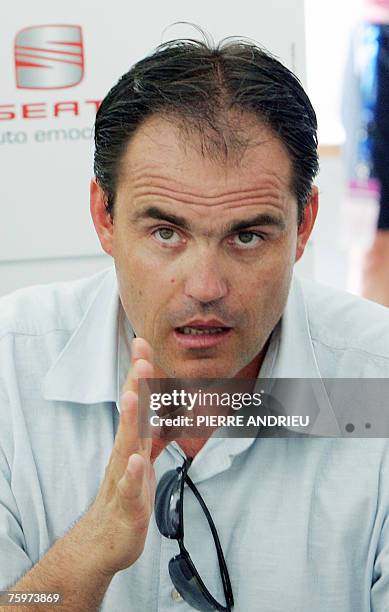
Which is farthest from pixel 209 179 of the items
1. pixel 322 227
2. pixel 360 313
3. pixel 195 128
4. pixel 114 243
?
pixel 322 227

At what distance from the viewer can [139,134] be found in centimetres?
124

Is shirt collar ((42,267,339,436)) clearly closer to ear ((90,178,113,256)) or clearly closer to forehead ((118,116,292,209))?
ear ((90,178,113,256))

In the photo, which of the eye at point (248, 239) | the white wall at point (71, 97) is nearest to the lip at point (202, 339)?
the eye at point (248, 239)

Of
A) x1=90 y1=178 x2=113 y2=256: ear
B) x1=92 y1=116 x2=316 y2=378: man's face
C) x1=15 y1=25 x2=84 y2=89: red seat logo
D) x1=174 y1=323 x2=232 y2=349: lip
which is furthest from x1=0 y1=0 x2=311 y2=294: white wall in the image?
x1=174 y1=323 x2=232 y2=349: lip

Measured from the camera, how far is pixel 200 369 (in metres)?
1.23

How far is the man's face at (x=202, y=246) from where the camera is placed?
3.91 ft

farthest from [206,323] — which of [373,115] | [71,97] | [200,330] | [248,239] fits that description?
[373,115]

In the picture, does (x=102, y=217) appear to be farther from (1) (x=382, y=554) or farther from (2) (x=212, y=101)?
(1) (x=382, y=554)

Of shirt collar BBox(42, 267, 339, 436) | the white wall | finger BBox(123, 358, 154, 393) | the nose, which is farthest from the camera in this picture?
A: the white wall

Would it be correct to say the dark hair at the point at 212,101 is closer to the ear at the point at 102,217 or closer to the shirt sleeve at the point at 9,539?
the ear at the point at 102,217

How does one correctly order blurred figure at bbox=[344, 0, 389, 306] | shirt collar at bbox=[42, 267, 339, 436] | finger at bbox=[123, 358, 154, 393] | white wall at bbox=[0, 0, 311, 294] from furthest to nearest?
1. blurred figure at bbox=[344, 0, 389, 306]
2. white wall at bbox=[0, 0, 311, 294]
3. shirt collar at bbox=[42, 267, 339, 436]
4. finger at bbox=[123, 358, 154, 393]

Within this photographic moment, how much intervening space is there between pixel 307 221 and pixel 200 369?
0.28m

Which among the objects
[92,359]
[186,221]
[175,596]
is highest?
[186,221]

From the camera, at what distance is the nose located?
1.15 m
